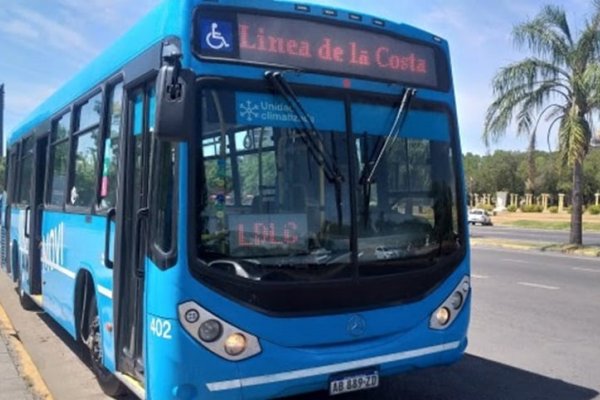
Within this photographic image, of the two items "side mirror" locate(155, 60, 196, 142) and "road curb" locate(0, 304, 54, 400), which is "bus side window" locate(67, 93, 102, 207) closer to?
"road curb" locate(0, 304, 54, 400)

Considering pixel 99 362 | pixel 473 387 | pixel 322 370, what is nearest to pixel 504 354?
pixel 473 387

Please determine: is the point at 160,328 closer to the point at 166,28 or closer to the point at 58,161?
the point at 166,28

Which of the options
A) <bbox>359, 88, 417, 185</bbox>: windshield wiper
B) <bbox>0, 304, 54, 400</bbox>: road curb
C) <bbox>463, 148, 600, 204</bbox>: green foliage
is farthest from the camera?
<bbox>463, 148, 600, 204</bbox>: green foliage

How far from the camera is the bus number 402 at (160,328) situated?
13.0ft

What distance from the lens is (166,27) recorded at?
4312mm

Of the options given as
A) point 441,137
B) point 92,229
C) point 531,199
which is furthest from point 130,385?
point 531,199

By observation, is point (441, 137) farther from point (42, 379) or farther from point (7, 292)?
point (7, 292)

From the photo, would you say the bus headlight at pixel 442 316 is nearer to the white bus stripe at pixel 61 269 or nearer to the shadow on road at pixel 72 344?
the shadow on road at pixel 72 344

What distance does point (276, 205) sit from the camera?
4289 millimetres

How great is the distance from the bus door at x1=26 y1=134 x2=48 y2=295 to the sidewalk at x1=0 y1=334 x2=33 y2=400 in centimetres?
174

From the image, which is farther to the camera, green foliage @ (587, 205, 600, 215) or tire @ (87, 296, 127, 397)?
green foliage @ (587, 205, 600, 215)

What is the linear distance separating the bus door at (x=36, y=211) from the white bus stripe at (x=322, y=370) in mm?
4989

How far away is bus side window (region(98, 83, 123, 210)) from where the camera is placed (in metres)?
5.09

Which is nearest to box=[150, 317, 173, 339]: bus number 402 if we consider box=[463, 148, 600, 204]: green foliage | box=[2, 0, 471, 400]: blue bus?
box=[2, 0, 471, 400]: blue bus
